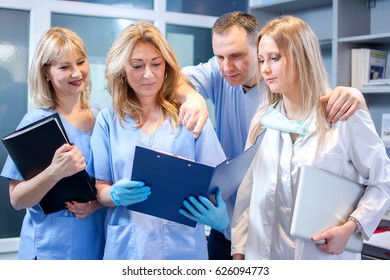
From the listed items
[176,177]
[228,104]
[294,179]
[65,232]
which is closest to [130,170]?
[176,177]

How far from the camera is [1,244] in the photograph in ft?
8.09

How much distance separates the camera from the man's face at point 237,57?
162 cm

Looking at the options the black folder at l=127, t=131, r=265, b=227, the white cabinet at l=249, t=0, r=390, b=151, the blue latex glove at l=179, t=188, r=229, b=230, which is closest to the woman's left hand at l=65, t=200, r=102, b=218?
the black folder at l=127, t=131, r=265, b=227

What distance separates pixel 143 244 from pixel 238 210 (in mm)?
278

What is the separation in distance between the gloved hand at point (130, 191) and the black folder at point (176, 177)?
0.02m

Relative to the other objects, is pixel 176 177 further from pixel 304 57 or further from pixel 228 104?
pixel 228 104

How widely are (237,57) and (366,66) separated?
1110mm

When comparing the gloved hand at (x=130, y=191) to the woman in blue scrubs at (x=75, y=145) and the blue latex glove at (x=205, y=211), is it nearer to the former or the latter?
the blue latex glove at (x=205, y=211)

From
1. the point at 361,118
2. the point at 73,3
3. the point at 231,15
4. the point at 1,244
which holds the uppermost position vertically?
the point at 73,3

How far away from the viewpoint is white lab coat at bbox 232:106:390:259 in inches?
47.9

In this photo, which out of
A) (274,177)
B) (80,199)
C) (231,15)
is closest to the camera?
(274,177)

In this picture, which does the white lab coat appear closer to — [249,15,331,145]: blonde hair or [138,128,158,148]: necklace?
[249,15,331,145]: blonde hair
